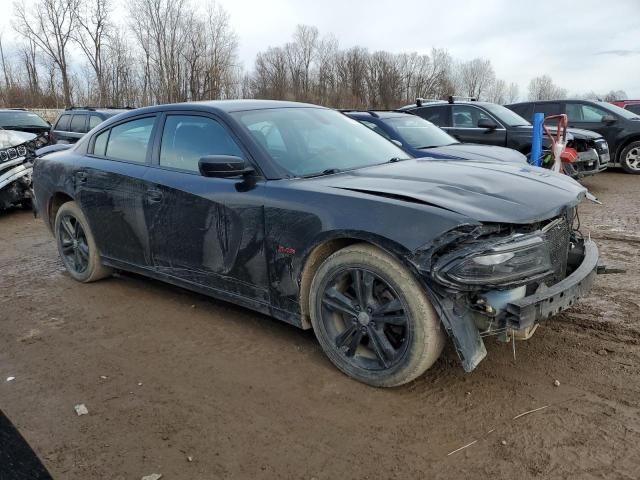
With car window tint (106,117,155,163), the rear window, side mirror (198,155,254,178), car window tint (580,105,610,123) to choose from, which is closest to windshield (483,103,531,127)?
car window tint (580,105,610,123)

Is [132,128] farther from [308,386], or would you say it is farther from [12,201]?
[12,201]

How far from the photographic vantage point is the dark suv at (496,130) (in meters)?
9.87

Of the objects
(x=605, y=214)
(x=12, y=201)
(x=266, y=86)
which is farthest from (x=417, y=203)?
(x=266, y=86)

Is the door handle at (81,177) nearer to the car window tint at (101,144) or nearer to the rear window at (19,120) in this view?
the car window tint at (101,144)

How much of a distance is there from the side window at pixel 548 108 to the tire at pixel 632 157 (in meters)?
1.65

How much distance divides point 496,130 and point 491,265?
26.9ft

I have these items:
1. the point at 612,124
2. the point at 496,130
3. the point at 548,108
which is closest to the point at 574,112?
the point at 548,108

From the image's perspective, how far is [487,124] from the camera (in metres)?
9.77

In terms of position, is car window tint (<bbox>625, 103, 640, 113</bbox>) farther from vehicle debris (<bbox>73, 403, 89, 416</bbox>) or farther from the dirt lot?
vehicle debris (<bbox>73, 403, 89, 416</bbox>)

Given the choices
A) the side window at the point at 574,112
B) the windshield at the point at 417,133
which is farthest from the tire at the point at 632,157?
the windshield at the point at 417,133

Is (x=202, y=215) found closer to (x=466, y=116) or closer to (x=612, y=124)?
(x=466, y=116)

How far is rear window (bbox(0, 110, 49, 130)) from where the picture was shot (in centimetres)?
1248

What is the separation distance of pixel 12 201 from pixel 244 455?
7868 mm

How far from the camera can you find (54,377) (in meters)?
3.32
